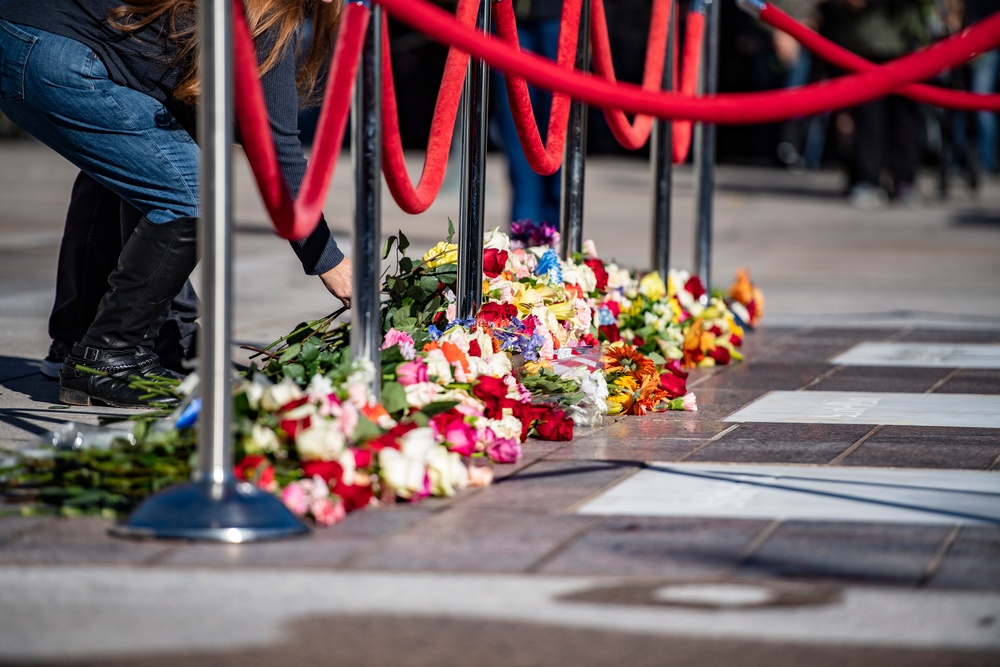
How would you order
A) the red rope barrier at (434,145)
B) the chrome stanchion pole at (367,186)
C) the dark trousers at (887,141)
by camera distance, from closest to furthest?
1. the chrome stanchion pole at (367,186)
2. the red rope barrier at (434,145)
3. the dark trousers at (887,141)

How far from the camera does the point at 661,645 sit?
2.40 meters

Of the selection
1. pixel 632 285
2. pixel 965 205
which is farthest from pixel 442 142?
pixel 965 205

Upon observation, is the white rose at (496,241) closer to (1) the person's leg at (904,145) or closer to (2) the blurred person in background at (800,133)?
(1) the person's leg at (904,145)

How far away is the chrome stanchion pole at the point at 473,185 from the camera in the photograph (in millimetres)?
4191

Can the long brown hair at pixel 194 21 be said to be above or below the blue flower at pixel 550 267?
above

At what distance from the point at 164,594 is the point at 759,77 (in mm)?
17230

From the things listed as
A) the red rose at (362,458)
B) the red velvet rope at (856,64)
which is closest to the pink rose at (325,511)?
the red rose at (362,458)

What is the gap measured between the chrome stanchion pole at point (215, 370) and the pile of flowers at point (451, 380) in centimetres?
14

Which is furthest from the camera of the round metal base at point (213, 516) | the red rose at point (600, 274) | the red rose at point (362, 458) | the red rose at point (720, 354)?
the red rose at point (720, 354)

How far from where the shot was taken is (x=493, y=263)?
176 inches

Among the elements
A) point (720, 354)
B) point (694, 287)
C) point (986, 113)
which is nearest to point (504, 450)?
point (720, 354)

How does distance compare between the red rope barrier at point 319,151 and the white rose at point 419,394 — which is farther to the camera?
the white rose at point 419,394

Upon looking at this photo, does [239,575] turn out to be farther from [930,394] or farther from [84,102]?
[930,394]

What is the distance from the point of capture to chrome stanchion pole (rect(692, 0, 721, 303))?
6340mm
